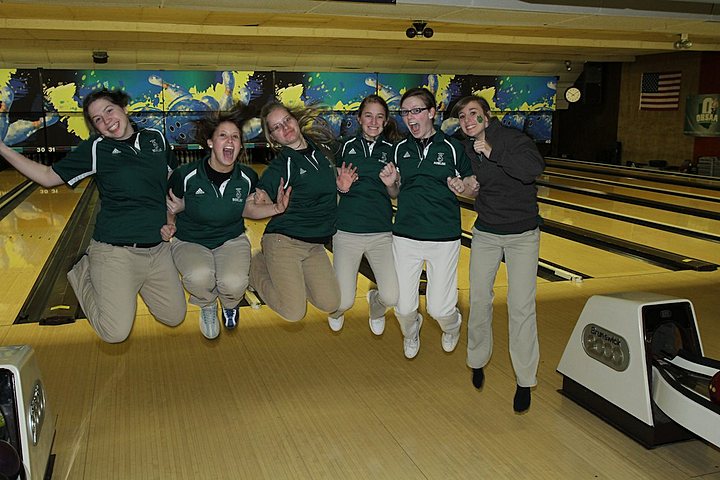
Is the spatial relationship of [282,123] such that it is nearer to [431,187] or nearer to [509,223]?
[431,187]

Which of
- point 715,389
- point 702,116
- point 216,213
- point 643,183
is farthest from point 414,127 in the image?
point 702,116

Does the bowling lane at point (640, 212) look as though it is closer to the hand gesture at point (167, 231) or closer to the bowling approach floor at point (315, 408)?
the bowling approach floor at point (315, 408)

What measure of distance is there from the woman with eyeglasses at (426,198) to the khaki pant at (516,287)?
0.17 meters

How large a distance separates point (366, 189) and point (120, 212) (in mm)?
1012

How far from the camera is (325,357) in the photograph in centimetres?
343

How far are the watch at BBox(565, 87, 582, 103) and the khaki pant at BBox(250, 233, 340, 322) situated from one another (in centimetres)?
1109

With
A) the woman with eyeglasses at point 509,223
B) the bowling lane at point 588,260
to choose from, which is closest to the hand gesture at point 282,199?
the woman with eyeglasses at point 509,223

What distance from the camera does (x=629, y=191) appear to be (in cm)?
927

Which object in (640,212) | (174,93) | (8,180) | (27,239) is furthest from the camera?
(174,93)

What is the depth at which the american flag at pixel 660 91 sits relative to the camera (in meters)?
12.0

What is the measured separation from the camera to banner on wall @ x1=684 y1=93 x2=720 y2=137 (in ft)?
36.6

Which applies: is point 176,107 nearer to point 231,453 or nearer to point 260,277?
point 260,277

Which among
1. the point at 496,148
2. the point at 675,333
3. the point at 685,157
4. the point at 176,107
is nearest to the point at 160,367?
the point at 496,148

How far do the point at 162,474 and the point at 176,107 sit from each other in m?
9.61
